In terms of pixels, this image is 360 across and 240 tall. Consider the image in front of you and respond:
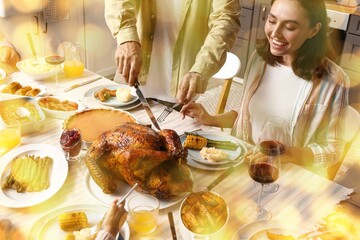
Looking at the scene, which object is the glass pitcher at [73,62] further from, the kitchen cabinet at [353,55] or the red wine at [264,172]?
the kitchen cabinet at [353,55]

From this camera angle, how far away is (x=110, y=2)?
2078 millimetres

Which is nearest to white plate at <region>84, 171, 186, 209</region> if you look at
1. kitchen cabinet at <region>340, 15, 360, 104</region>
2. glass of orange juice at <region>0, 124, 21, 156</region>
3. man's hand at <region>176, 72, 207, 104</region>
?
glass of orange juice at <region>0, 124, 21, 156</region>

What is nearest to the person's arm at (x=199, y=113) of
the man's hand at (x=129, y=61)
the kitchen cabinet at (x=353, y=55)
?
the man's hand at (x=129, y=61)

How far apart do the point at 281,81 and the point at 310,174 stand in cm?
59

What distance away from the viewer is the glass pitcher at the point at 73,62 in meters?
2.18

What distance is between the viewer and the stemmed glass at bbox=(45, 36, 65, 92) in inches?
81.0

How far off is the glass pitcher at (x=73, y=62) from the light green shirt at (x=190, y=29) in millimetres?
254

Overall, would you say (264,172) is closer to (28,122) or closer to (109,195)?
(109,195)

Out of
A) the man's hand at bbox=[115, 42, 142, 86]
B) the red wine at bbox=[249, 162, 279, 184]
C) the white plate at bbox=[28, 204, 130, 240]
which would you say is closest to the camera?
the white plate at bbox=[28, 204, 130, 240]


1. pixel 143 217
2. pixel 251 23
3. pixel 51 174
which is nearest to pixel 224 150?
pixel 143 217

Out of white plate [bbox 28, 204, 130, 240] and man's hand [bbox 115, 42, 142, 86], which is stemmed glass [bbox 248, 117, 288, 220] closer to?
white plate [bbox 28, 204, 130, 240]

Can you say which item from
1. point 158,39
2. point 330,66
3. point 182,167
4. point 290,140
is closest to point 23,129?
point 182,167

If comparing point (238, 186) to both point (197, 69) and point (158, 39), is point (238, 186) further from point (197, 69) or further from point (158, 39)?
point (158, 39)

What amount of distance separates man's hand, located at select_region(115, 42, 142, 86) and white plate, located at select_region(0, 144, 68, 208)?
1.56ft
